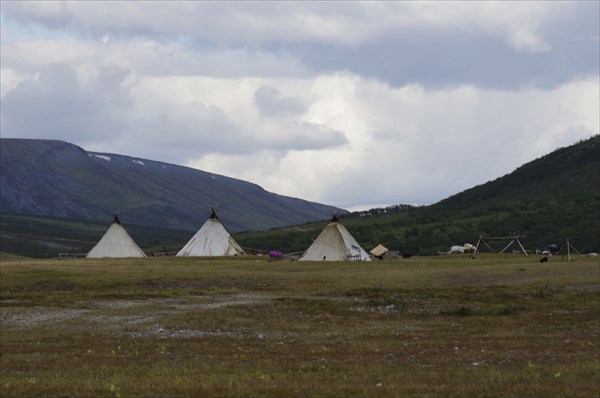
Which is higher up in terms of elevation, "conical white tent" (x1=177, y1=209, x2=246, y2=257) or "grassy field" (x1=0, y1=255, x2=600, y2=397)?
"conical white tent" (x1=177, y1=209, x2=246, y2=257)

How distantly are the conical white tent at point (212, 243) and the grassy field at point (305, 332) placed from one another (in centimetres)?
3288

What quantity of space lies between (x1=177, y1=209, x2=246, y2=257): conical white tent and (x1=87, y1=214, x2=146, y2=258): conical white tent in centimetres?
677

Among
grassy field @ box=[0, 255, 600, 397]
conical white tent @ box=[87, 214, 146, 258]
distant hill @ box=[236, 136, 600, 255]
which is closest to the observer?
grassy field @ box=[0, 255, 600, 397]

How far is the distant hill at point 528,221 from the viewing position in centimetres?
13088

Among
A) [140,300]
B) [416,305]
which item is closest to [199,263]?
[140,300]

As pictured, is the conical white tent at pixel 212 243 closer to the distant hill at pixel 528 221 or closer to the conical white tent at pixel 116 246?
the conical white tent at pixel 116 246

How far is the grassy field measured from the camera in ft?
79.8

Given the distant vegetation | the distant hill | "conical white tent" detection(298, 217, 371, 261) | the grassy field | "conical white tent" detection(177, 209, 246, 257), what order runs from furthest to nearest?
the distant vegetation
the distant hill
"conical white tent" detection(177, 209, 246, 257)
"conical white tent" detection(298, 217, 371, 261)
the grassy field

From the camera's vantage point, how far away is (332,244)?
326ft

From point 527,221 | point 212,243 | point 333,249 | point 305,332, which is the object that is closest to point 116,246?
point 212,243

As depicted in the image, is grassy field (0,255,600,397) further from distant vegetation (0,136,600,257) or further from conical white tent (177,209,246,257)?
distant vegetation (0,136,600,257)

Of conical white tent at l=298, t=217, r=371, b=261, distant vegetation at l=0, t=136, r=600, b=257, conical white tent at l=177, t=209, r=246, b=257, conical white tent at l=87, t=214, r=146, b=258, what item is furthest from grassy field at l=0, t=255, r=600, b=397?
distant vegetation at l=0, t=136, r=600, b=257

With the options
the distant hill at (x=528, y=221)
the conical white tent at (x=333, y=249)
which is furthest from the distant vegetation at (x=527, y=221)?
the conical white tent at (x=333, y=249)

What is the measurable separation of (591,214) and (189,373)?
116m
